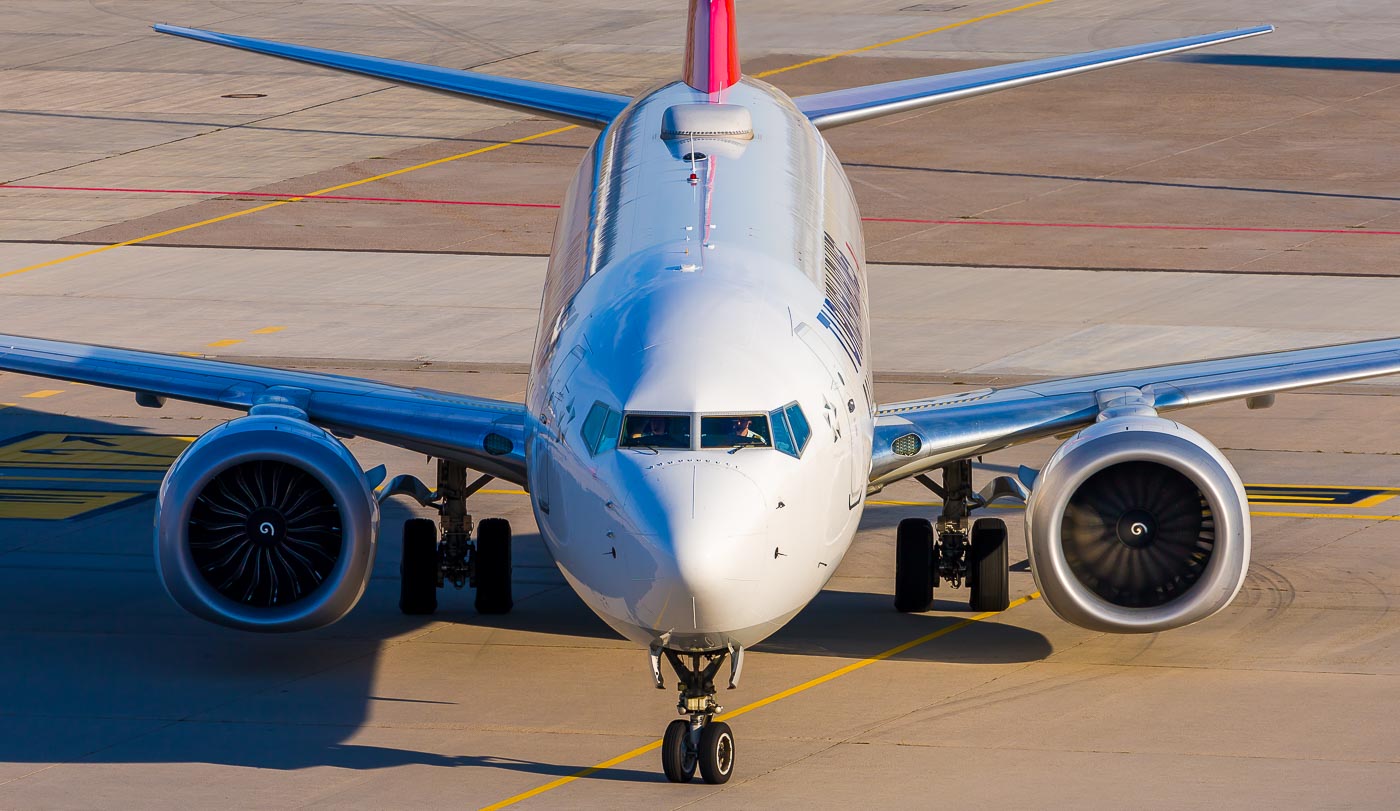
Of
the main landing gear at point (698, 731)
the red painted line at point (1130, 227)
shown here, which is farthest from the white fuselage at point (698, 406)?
the red painted line at point (1130, 227)

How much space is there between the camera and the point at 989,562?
19266 mm

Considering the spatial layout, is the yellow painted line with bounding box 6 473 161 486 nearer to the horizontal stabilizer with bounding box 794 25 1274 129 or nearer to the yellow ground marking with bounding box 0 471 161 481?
the yellow ground marking with bounding box 0 471 161 481

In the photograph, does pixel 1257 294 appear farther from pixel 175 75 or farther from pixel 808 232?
pixel 175 75

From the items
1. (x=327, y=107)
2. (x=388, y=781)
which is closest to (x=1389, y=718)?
(x=388, y=781)

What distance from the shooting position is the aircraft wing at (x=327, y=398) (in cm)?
1809

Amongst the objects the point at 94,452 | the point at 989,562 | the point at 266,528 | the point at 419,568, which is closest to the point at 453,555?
the point at 419,568

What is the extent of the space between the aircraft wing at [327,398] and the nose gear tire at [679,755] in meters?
3.46

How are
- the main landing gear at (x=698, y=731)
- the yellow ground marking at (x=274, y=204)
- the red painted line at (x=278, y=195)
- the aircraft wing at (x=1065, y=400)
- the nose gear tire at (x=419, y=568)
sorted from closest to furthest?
→ the main landing gear at (x=698, y=731) < the aircraft wing at (x=1065, y=400) < the nose gear tire at (x=419, y=568) < the yellow ground marking at (x=274, y=204) < the red painted line at (x=278, y=195)

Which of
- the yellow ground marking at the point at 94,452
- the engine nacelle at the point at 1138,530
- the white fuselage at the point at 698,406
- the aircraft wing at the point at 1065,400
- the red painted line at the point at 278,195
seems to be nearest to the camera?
the white fuselage at the point at 698,406

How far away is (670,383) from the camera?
14.6 metres

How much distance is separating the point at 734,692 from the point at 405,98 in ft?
117

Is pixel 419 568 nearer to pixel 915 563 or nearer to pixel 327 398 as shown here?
pixel 327 398

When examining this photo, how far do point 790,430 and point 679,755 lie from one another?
259 cm

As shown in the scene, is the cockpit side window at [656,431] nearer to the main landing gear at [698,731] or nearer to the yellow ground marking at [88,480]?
the main landing gear at [698,731]
